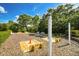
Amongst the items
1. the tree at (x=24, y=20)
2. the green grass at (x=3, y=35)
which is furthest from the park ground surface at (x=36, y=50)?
the tree at (x=24, y=20)

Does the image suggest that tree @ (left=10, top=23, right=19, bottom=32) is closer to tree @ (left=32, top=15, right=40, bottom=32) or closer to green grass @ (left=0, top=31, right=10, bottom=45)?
green grass @ (left=0, top=31, right=10, bottom=45)

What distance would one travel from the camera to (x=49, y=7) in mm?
4191

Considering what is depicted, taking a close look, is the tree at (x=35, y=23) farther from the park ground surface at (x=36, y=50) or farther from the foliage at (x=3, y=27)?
the foliage at (x=3, y=27)

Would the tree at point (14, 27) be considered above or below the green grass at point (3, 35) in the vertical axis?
above

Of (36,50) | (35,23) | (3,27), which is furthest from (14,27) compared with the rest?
(36,50)

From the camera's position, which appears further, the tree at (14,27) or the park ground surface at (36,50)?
the tree at (14,27)

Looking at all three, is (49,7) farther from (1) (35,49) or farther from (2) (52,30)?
(1) (35,49)

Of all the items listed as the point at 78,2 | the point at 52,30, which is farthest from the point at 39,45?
the point at 78,2

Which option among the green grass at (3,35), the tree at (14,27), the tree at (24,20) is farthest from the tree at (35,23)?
the green grass at (3,35)

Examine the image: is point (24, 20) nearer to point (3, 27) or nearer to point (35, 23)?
point (35, 23)

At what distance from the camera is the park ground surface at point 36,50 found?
414 centimetres

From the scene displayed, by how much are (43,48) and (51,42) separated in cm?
22

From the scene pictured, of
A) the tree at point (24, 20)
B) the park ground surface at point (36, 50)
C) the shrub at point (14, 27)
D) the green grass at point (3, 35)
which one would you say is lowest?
the park ground surface at point (36, 50)

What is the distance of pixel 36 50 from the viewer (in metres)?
4.19
